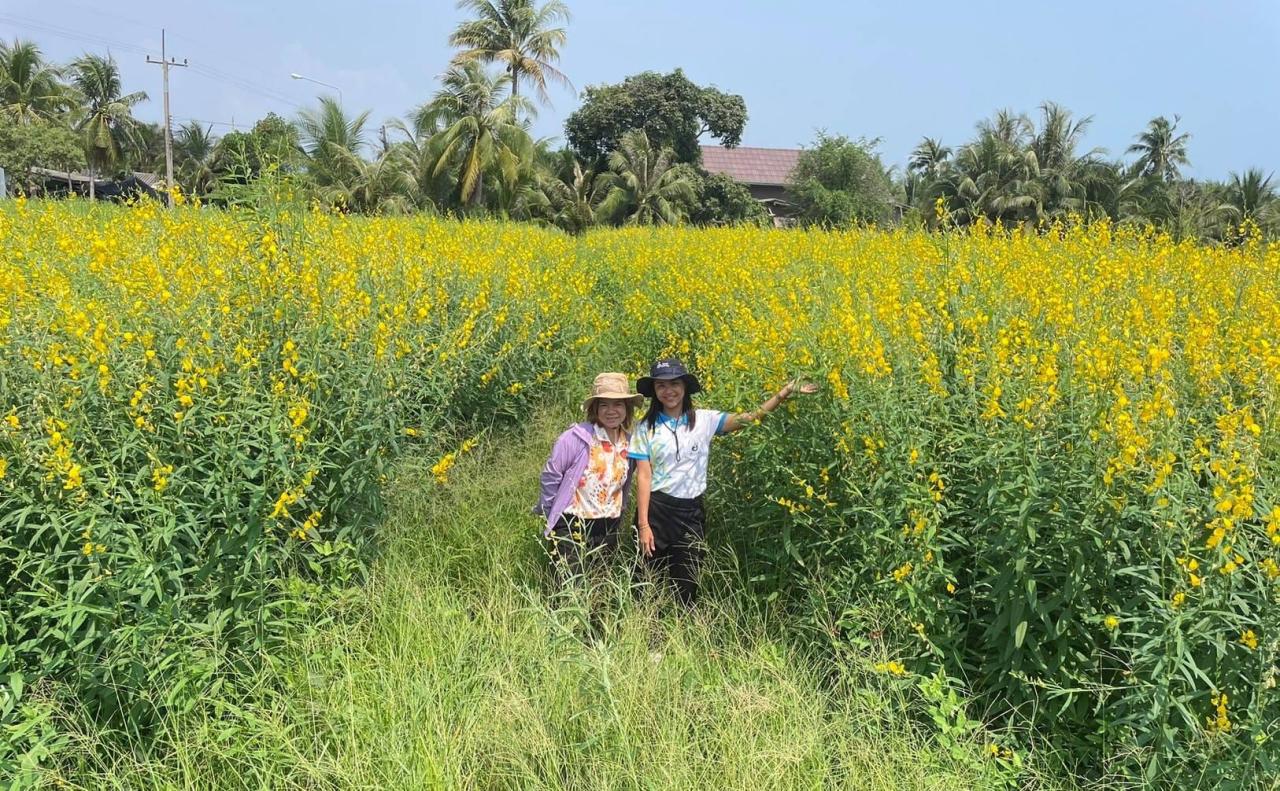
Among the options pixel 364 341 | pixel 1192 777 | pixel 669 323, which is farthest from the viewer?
pixel 669 323

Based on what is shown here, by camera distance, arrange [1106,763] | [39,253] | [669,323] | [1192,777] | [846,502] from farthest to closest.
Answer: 1. [669,323]
2. [39,253]
3. [846,502]
4. [1106,763]
5. [1192,777]

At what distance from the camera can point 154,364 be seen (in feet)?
8.29

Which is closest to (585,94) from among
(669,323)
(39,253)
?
(669,323)

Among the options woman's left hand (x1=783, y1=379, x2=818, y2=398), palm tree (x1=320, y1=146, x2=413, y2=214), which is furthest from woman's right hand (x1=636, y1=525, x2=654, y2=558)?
palm tree (x1=320, y1=146, x2=413, y2=214)

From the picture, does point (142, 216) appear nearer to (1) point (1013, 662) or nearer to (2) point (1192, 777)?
(1) point (1013, 662)

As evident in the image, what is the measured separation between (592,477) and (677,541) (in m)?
0.49

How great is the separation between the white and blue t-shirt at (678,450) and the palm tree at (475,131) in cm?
1888

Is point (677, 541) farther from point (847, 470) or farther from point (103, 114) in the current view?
point (103, 114)

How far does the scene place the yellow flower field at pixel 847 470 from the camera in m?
1.96

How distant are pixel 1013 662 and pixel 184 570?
2466 millimetres

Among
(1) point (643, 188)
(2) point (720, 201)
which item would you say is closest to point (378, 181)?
(1) point (643, 188)

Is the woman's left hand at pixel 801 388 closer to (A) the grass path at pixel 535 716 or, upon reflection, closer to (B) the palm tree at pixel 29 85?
(A) the grass path at pixel 535 716

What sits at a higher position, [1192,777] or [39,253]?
[39,253]

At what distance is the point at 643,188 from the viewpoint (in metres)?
26.1
